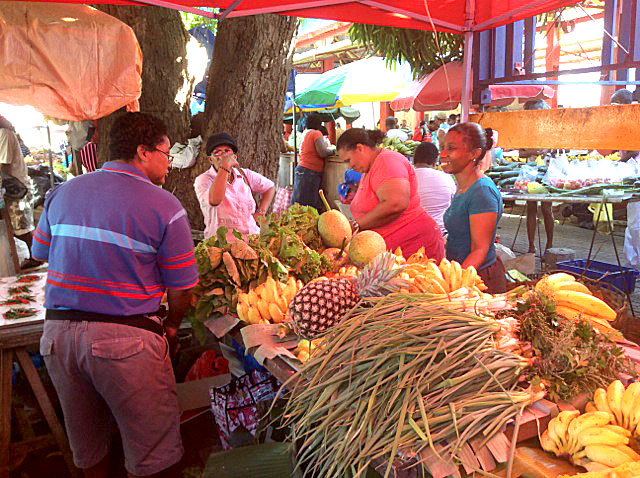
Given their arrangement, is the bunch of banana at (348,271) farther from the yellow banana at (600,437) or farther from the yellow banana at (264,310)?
the yellow banana at (600,437)

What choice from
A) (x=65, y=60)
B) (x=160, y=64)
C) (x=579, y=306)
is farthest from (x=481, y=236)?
(x=160, y=64)

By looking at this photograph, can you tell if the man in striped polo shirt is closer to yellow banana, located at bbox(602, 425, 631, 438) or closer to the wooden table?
the wooden table

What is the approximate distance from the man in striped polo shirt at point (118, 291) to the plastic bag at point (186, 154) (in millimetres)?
3020

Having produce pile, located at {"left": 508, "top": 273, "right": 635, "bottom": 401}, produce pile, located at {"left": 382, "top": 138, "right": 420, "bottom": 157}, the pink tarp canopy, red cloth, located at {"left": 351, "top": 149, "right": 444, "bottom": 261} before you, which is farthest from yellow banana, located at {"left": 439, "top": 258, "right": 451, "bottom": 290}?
produce pile, located at {"left": 382, "top": 138, "right": 420, "bottom": 157}

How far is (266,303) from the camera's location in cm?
269

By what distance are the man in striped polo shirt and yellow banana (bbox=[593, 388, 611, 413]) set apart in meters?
1.87

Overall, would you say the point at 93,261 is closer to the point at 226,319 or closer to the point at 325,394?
the point at 226,319

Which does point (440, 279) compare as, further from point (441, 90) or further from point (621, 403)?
point (441, 90)

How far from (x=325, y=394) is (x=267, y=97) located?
14.9 feet

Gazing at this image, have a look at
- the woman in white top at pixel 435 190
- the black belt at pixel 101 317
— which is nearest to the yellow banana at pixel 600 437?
the black belt at pixel 101 317

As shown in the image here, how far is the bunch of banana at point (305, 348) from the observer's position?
211cm

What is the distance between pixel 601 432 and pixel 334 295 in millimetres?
1103

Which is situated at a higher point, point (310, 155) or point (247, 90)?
point (247, 90)

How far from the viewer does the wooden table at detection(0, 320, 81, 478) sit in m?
3.04
